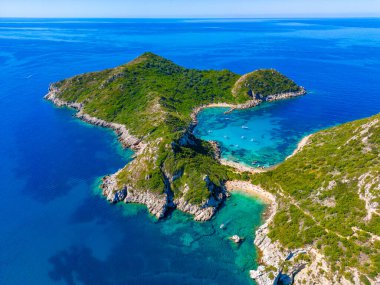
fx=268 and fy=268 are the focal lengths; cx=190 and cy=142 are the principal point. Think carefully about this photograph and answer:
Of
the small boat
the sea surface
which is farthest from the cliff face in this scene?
the small boat

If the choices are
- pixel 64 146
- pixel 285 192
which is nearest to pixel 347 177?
pixel 285 192

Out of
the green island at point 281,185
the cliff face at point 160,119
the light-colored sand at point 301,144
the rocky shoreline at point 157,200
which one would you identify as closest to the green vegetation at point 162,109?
the cliff face at point 160,119

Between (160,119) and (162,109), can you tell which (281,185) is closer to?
(160,119)

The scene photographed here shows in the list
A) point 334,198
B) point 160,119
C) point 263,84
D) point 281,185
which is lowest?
point 281,185

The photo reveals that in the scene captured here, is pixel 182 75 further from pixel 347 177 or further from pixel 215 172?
pixel 347 177

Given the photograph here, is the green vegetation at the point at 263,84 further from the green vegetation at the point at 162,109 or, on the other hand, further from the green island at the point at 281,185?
the green island at the point at 281,185

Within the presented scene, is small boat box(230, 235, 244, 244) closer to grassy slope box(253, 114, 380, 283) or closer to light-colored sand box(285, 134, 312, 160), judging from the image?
grassy slope box(253, 114, 380, 283)

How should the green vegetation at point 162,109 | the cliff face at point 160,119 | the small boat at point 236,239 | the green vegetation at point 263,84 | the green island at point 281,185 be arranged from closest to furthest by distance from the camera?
the green island at point 281,185 < the small boat at point 236,239 < the cliff face at point 160,119 < the green vegetation at point 162,109 < the green vegetation at point 263,84

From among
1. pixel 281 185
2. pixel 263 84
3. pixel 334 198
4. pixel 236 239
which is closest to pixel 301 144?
pixel 281 185
